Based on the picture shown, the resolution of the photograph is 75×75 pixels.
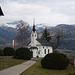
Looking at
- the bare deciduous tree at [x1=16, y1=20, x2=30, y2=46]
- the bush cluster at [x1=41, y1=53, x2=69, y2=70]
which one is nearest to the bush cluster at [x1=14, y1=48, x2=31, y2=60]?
the bush cluster at [x1=41, y1=53, x2=69, y2=70]

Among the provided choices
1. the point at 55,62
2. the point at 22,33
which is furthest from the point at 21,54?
the point at 22,33

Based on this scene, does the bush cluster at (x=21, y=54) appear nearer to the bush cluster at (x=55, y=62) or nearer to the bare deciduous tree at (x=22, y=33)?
the bush cluster at (x=55, y=62)

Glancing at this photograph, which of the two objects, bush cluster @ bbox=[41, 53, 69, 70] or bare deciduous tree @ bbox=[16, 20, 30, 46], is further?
bare deciduous tree @ bbox=[16, 20, 30, 46]

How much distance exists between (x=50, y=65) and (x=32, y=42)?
4514cm

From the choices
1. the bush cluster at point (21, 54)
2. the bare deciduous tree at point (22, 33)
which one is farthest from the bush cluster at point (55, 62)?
the bare deciduous tree at point (22, 33)

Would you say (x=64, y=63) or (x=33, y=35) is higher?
(x=33, y=35)

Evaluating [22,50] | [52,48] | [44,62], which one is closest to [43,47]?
[52,48]

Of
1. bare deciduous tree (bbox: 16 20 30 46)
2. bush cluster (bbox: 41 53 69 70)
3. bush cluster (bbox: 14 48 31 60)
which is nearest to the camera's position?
bush cluster (bbox: 41 53 69 70)

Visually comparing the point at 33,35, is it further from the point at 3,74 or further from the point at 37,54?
the point at 3,74

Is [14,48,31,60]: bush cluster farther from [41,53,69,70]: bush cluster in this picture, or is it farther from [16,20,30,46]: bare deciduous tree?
[16,20,30,46]: bare deciduous tree

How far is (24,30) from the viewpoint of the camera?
71688 millimetres

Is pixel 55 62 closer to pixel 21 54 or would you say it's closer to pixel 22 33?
pixel 21 54

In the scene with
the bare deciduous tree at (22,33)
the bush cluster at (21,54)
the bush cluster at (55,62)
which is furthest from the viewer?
the bare deciduous tree at (22,33)

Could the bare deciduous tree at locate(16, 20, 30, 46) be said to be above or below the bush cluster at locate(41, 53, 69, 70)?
above
